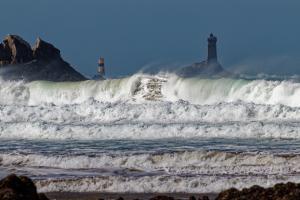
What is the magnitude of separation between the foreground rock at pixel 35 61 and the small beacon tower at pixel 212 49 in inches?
596

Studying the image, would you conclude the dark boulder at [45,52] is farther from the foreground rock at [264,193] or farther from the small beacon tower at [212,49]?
the foreground rock at [264,193]

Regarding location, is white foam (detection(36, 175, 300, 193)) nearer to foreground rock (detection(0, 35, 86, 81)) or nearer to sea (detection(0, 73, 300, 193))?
sea (detection(0, 73, 300, 193))

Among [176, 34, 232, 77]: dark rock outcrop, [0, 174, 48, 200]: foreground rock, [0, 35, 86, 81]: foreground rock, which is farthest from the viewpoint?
[0, 35, 86, 81]: foreground rock

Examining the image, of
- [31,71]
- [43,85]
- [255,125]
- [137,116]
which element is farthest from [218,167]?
[31,71]

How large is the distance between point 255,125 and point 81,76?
122ft

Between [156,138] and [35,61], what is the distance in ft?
120

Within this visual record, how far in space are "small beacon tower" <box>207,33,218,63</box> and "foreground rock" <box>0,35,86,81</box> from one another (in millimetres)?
15138

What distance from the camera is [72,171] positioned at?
1586 centimetres

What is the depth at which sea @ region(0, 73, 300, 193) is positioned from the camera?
14.2 metres

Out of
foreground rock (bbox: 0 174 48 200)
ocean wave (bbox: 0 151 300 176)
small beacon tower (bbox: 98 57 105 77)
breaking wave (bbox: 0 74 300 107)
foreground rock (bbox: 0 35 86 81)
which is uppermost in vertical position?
small beacon tower (bbox: 98 57 105 77)

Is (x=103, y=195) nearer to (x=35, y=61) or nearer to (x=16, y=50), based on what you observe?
(x=35, y=61)

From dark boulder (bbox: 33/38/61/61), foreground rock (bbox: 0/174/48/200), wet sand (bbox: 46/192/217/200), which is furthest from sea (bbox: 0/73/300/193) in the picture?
dark boulder (bbox: 33/38/61/61)

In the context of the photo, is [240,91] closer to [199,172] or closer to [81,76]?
[199,172]

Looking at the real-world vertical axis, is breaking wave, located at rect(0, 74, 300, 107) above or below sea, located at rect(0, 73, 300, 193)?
above
